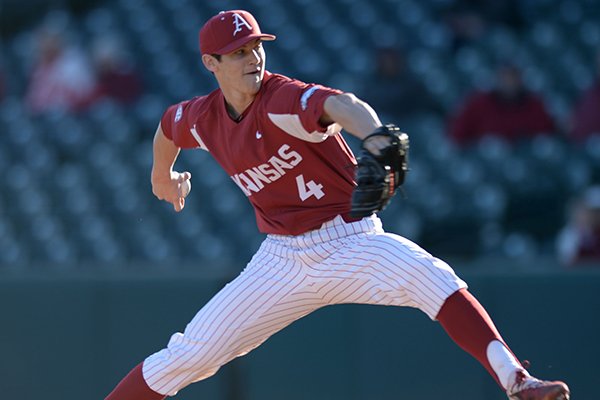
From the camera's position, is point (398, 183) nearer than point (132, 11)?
Yes

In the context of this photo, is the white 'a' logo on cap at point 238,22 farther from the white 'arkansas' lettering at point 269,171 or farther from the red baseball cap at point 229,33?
the white 'arkansas' lettering at point 269,171

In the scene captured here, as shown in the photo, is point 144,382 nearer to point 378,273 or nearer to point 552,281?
point 378,273

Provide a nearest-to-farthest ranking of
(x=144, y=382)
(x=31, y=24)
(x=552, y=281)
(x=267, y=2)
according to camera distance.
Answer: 1. (x=144, y=382)
2. (x=552, y=281)
3. (x=267, y=2)
4. (x=31, y=24)

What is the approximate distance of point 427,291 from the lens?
376 cm

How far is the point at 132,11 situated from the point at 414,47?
3.16 meters

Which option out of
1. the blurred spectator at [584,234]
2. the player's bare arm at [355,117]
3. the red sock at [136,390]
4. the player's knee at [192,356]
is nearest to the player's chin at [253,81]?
the player's bare arm at [355,117]

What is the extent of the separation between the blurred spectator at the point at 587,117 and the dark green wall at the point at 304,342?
6.02ft

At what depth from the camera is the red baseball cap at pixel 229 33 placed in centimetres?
399

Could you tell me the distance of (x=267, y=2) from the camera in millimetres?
9820

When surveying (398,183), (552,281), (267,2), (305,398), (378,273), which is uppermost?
(267,2)

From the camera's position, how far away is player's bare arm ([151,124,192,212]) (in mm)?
4615

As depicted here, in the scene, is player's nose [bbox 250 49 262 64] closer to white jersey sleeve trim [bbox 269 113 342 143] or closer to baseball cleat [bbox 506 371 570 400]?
white jersey sleeve trim [bbox 269 113 342 143]

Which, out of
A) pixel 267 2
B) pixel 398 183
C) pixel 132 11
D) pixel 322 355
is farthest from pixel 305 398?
pixel 132 11

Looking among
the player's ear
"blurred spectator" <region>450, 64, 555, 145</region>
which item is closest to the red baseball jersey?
the player's ear
